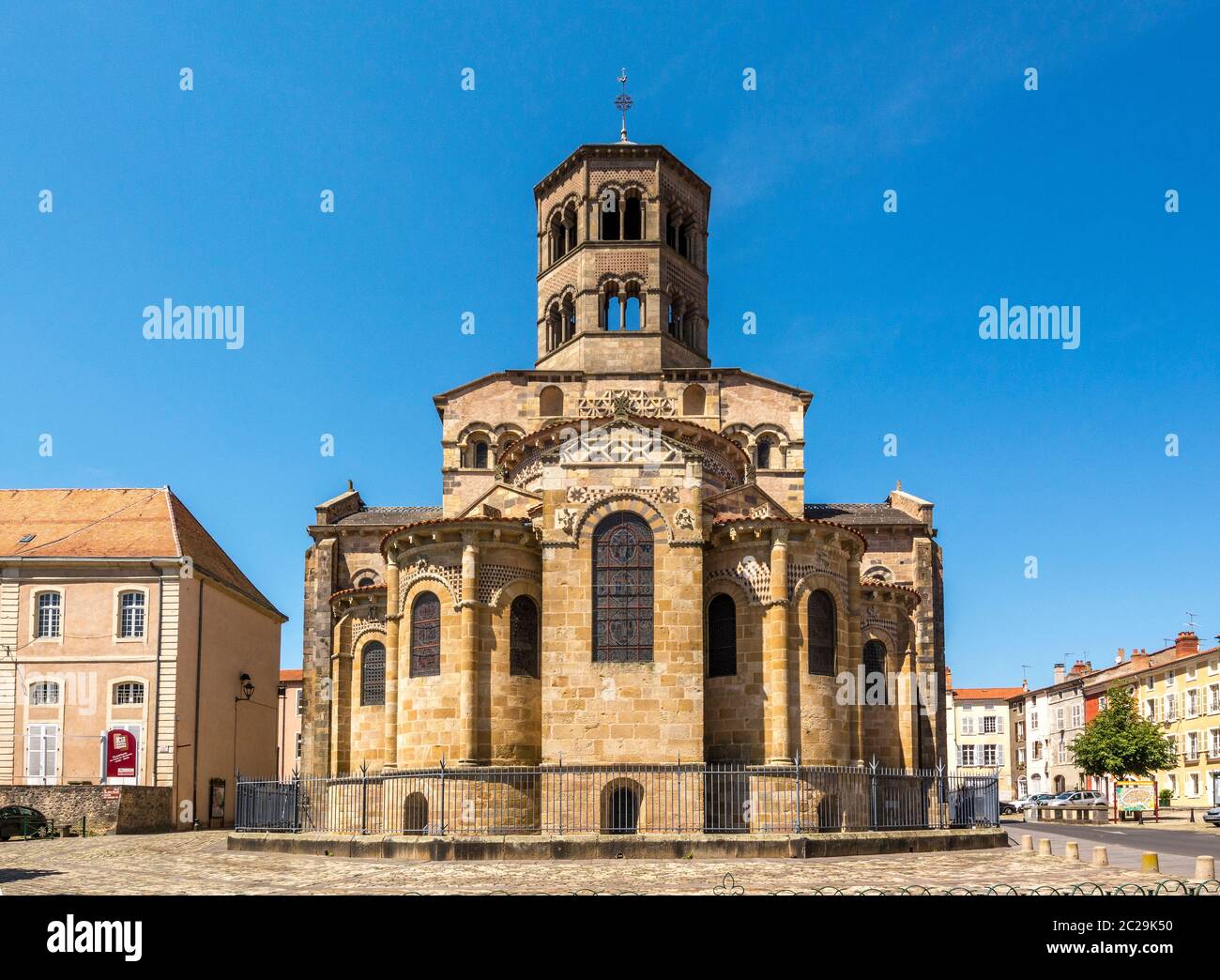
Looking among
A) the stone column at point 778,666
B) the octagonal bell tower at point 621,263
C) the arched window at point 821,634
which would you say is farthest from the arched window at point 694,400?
the stone column at point 778,666

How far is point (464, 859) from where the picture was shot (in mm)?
20688

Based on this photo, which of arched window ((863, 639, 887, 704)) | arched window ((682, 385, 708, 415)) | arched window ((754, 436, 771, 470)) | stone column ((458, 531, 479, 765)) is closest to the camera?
stone column ((458, 531, 479, 765))

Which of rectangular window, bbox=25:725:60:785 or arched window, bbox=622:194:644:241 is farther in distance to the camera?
arched window, bbox=622:194:644:241

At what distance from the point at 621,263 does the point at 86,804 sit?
2256cm

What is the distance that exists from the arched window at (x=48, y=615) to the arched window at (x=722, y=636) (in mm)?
20916

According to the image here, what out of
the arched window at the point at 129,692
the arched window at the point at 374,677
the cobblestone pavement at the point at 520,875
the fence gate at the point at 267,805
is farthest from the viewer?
the arched window at the point at 129,692

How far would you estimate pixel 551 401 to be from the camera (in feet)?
127

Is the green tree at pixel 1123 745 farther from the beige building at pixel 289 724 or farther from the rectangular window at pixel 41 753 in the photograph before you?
the beige building at pixel 289 724

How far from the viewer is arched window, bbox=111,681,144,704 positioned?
35.2m

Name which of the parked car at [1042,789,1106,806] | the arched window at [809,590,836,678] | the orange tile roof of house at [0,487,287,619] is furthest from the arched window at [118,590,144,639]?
the parked car at [1042,789,1106,806]

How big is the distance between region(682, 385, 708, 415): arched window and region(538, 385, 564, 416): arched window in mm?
4025

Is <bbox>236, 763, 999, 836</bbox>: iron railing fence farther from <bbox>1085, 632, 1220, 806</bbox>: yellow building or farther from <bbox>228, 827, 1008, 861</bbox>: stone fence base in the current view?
<bbox>1085, 632, 1220, 806</bbox>: yellow building

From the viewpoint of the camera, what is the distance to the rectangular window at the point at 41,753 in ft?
114

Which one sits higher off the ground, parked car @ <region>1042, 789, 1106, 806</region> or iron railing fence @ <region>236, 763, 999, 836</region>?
iron railing fence @ <region>236, 763, 999, 836</region>
